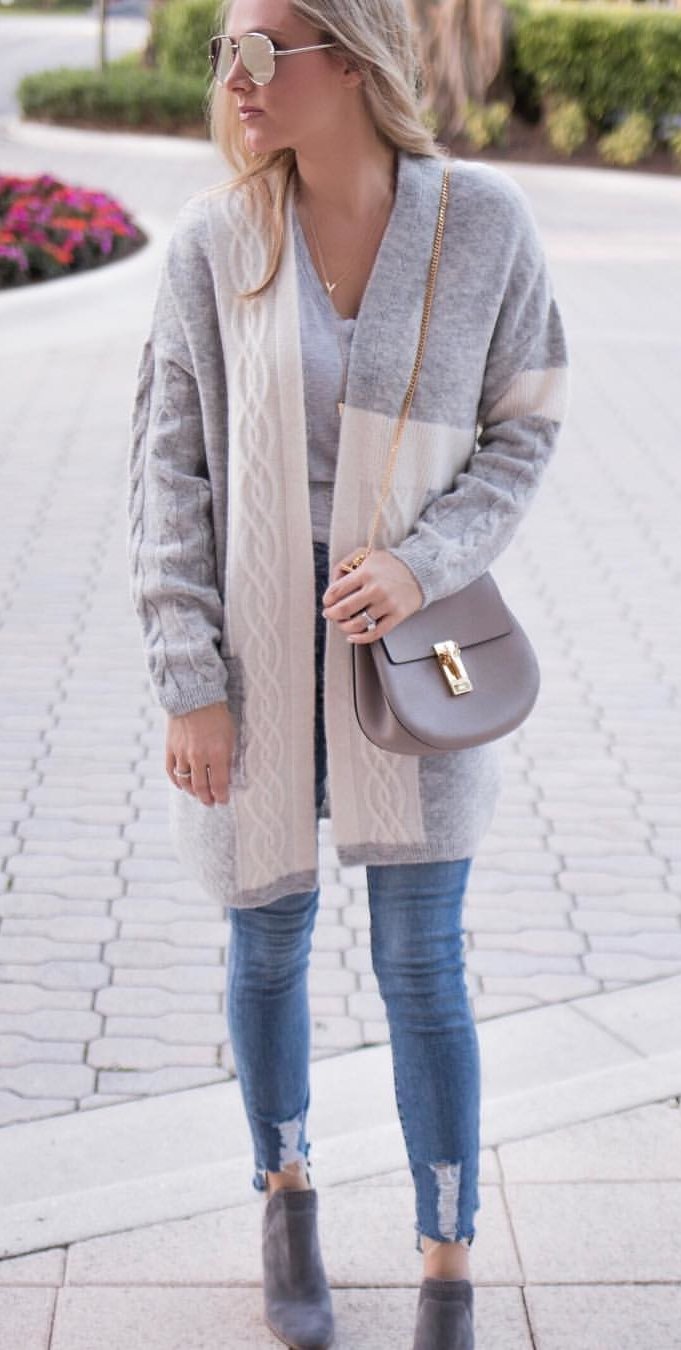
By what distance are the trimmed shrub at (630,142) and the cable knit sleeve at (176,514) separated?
65.8 ft

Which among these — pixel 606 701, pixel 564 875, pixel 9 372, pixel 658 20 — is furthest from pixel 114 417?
pixel 658 20

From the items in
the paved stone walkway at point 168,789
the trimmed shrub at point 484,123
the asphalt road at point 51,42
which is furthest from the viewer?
the asphalt road at point 51,42

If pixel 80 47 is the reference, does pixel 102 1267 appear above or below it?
above

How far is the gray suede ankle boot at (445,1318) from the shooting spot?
2432 mm

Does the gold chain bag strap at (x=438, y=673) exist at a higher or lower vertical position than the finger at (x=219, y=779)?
higher

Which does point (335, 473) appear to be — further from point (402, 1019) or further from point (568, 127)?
point (568, 127)

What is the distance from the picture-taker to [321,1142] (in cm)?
302

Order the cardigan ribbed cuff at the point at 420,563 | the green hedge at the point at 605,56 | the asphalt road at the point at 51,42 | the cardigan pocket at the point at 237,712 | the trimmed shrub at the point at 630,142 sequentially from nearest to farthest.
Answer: the cardigan ribbed cuff at the point at 420,563 → the cardigan pocket at the point at 237,712 → the trimmed shrub at the point at 630,142 → the green hedge at the point at 605,56 → the asphalt road at the point at 51,42

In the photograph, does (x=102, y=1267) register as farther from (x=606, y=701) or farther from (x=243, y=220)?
(x=606, y=701)

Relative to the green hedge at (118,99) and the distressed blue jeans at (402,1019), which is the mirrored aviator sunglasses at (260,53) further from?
the green hedge at (118,99)

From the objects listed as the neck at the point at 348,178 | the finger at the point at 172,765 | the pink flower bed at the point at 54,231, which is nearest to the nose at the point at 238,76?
the neck at the point at 348,178

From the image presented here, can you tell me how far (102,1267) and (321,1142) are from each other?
489 mm

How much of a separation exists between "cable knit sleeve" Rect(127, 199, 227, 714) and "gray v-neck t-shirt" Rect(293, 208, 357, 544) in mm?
137

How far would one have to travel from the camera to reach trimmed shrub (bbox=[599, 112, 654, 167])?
21.2 m
